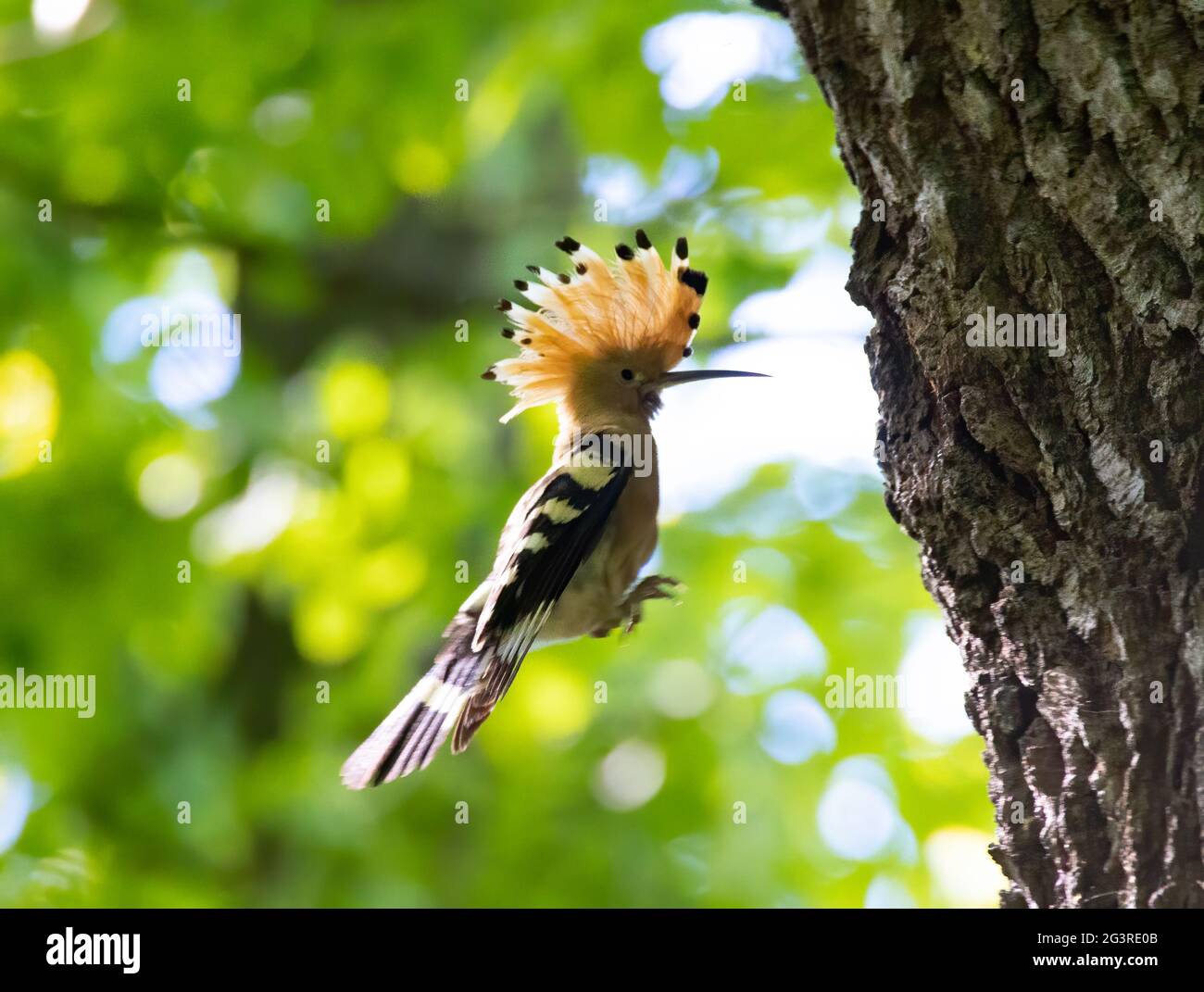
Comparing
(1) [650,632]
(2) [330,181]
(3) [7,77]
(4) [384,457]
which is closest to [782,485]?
(1) [650,632]

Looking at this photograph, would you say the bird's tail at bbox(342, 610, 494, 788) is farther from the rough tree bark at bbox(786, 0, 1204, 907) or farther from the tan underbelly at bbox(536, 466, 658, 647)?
the rough tree bark at bbox(786, 0, 1204, 907)

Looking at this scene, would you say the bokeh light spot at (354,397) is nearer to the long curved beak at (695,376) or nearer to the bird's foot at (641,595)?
the long curved beak at (695,376)

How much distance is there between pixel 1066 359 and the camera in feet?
6.08

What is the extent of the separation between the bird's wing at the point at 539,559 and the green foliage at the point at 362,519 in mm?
1804

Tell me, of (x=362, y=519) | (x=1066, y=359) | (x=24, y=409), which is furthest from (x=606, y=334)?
(x=24, y=409)

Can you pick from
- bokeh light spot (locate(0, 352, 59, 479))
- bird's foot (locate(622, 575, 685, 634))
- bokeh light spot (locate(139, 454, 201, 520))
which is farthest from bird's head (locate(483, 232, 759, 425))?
bokeh light spot (locate(0, 352, 59, 479))

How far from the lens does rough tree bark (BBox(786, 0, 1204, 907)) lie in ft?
5.81

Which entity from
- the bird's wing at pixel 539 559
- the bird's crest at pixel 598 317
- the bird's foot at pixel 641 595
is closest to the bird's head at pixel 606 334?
the bird's crest at pixel 598 317

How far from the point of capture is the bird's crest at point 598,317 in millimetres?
3010

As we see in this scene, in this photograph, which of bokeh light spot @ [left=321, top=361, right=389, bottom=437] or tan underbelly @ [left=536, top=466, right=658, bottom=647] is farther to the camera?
bokeh light spot @ [left=321, top=361, right=389, bottom=437]

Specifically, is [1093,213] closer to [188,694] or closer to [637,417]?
[637,417]

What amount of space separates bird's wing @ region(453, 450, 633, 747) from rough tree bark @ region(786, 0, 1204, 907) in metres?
1.11

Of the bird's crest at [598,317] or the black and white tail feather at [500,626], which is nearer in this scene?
the black and white tail feather at [500,626]

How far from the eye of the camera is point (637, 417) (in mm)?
3361
